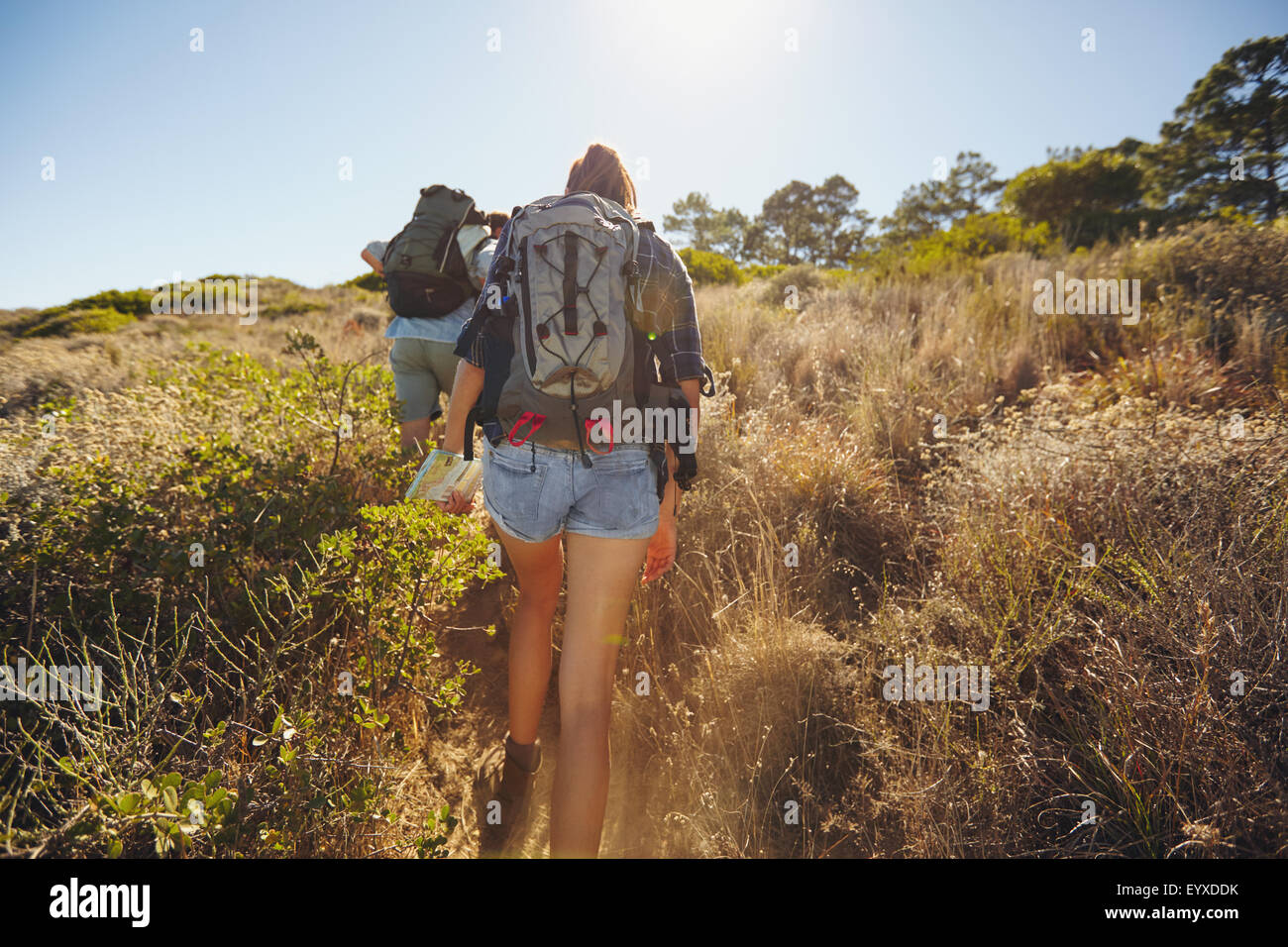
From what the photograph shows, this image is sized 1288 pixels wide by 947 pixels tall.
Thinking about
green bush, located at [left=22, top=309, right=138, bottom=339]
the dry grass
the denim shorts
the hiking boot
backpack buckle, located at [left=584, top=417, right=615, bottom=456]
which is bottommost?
the hiking boot

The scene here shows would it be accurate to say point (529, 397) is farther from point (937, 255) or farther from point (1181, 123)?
point (1181, 123)

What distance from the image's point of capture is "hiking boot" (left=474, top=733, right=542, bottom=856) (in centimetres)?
218

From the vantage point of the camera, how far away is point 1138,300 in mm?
5297

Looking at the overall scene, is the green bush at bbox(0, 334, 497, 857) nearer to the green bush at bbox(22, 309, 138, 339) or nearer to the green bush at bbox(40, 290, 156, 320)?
the green bush at bbox(22, 309, 138, 339)

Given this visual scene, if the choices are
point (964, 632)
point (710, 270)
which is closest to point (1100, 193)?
point (710, 270)

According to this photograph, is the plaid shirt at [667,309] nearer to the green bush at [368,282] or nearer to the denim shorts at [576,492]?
the denim shorts at [576,492]

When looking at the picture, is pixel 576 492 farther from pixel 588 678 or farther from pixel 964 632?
pixel 964 632

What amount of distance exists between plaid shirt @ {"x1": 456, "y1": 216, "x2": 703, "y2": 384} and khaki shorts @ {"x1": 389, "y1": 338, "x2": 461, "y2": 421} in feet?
6.15

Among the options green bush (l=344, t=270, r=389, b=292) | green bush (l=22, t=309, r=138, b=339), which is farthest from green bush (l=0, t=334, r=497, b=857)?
green bush (l=344, t=270, r=389, b=292)

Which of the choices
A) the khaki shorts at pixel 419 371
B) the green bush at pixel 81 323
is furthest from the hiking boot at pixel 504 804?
the green bush at pixel 81 323

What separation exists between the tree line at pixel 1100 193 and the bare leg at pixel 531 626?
22.2ft
